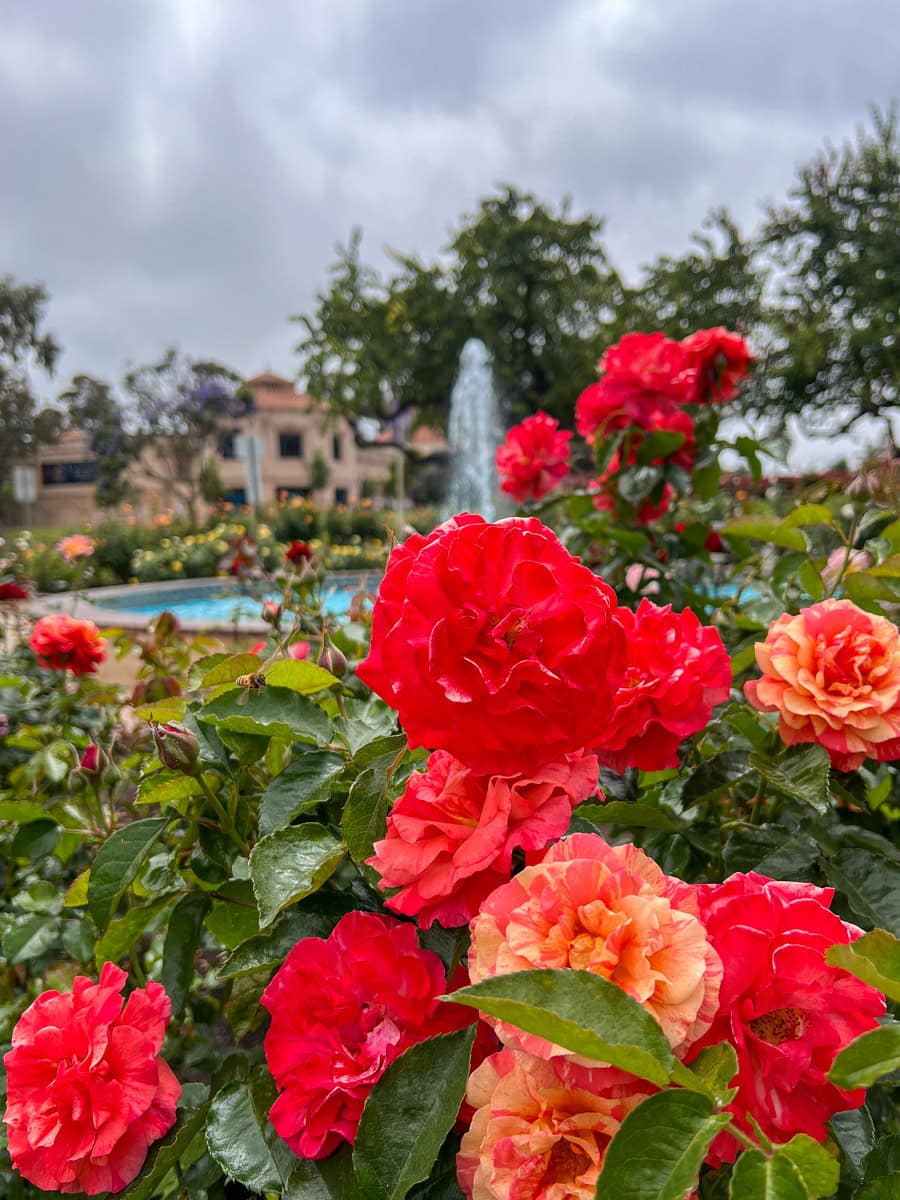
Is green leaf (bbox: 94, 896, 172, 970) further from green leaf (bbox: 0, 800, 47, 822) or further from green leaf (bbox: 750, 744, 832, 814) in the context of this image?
green leaf (bbox: 750, 744, 832, 814)

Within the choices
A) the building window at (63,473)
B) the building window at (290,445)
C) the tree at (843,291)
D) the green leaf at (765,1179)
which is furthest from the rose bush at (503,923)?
the building window at (63,473)

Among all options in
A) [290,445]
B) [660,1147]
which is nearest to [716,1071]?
[660,1147]

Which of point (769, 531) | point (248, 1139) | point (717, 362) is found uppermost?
point (717, 362)

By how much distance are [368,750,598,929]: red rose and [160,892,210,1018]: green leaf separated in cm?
30

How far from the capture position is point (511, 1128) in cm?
33

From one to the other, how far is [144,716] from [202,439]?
24.6 metres

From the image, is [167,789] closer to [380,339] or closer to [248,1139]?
[248,1139]

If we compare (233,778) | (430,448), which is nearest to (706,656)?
(233,778)

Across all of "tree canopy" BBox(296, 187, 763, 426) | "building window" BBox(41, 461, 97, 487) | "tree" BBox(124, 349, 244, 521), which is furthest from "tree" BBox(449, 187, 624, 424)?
"building window" BBox(41, 461, 97, 487)

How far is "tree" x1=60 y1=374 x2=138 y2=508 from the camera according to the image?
74.6 feet

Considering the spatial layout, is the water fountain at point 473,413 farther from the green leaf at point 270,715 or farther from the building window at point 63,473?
the building window at point 63,473

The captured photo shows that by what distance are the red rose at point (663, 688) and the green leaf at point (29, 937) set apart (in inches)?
27.8

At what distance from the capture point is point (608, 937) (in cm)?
33

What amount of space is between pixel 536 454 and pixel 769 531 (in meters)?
0.66
